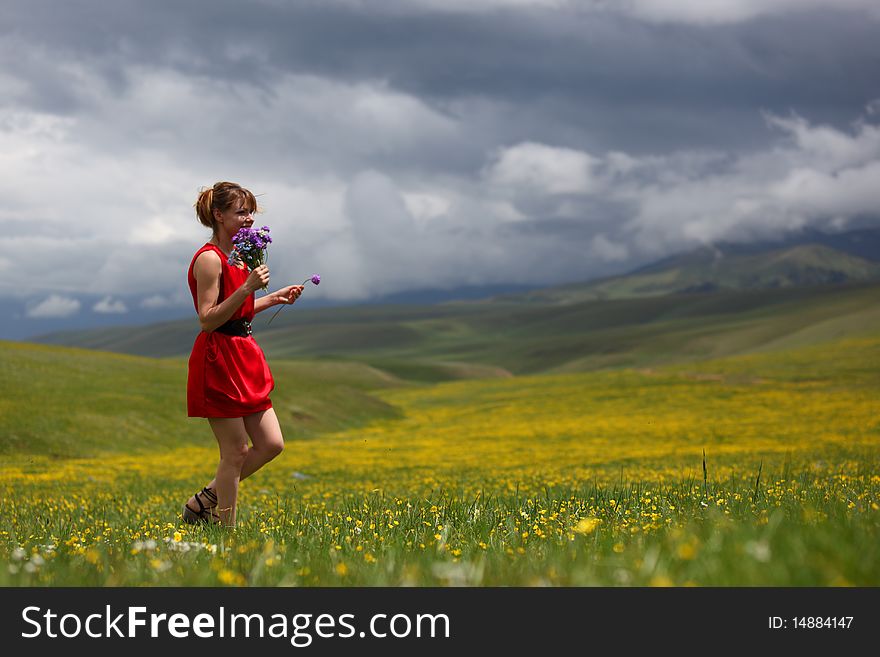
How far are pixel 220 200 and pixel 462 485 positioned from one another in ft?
40.6

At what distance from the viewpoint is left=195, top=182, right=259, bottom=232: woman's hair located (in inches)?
324

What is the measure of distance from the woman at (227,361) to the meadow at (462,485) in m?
0.68

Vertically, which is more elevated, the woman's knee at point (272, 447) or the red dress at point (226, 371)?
the red dress at point (226, 371)

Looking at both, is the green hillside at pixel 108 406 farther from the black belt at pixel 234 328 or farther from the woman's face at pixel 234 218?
the woman's face at pixel 234 218

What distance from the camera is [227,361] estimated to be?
8.11m

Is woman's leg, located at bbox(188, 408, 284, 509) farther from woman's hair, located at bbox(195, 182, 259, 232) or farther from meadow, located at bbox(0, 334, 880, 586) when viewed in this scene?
woman's hair, located at bbox(195, 182, 259, 232)

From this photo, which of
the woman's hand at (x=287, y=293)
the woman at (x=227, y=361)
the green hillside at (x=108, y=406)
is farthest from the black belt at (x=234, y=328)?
the green hillside at (x=108, y=406)

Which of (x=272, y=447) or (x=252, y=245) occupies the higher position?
(x=252, y=245)

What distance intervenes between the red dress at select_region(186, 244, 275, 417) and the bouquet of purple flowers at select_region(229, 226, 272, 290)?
31 centimetres

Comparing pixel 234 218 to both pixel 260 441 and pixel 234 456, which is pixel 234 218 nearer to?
pixel 260 441

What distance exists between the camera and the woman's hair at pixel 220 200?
8242 mm

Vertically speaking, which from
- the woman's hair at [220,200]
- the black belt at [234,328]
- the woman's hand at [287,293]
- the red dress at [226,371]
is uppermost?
the woman's hair at [220,200]

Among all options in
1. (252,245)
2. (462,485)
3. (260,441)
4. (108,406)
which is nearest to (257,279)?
(252,245)
